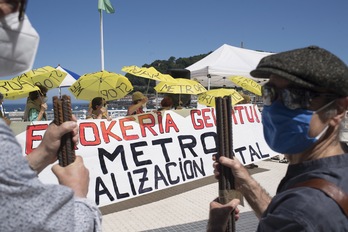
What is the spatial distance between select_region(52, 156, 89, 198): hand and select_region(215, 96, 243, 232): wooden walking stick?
777mm

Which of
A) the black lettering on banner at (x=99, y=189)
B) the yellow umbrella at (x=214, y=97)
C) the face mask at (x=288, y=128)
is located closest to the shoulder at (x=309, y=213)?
the face mask at (x=288, y=128)

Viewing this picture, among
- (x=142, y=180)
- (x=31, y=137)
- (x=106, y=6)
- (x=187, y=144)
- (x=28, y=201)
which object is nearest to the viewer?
(x=28, y=201)

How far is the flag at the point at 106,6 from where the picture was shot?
1686cm

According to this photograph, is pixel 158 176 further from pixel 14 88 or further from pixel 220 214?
pixel 220 214

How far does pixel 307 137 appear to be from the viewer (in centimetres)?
149

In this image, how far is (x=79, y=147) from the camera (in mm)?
4992

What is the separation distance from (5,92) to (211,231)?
4.61m

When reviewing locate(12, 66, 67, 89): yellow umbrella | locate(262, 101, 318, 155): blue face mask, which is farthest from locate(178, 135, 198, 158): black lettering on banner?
locate(262, 101, 318, 155): blue face mask

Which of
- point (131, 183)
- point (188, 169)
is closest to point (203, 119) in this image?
point (188, 169)

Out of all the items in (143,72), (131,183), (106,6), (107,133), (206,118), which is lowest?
(131,183)

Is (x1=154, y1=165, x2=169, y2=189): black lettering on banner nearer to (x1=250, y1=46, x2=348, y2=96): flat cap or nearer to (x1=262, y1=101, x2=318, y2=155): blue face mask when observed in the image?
(x1=262, y1=101, x2=318, y2=155): blue face mask

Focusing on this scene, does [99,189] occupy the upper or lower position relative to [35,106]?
lower

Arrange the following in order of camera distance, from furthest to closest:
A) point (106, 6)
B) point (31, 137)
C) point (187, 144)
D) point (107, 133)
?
point (106, 6), point (187, 144), point (107, 133), point (31, 137)

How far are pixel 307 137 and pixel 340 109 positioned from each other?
0.20m
